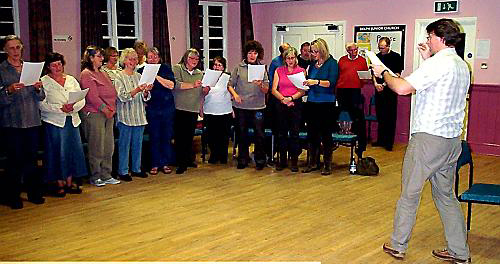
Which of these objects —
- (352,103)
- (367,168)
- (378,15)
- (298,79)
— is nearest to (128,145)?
(298,79)

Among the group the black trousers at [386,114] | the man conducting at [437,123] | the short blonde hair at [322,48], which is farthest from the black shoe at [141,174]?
the black trousers at [386,114]

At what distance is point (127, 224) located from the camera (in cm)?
473

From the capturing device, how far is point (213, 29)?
413 inches

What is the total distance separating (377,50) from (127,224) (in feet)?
19.0

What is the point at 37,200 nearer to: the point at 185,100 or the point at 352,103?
the point at 185,100

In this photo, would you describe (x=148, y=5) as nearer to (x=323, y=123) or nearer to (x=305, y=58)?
(x=305, y=58)

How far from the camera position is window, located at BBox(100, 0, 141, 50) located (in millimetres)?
9039

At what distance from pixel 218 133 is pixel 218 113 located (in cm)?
30

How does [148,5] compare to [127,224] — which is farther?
[148,5]

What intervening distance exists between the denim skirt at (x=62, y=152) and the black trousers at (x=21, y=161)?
15 cm

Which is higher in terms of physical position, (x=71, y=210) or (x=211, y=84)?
(x=211, y=84)

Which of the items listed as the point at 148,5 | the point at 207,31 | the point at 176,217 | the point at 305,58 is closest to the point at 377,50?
the point at 305,58

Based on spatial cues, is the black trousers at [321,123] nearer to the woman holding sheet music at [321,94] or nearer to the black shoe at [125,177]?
the woman holding sheet music at [321,94]

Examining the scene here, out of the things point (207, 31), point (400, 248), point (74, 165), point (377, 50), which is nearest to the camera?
point (400, 248)
